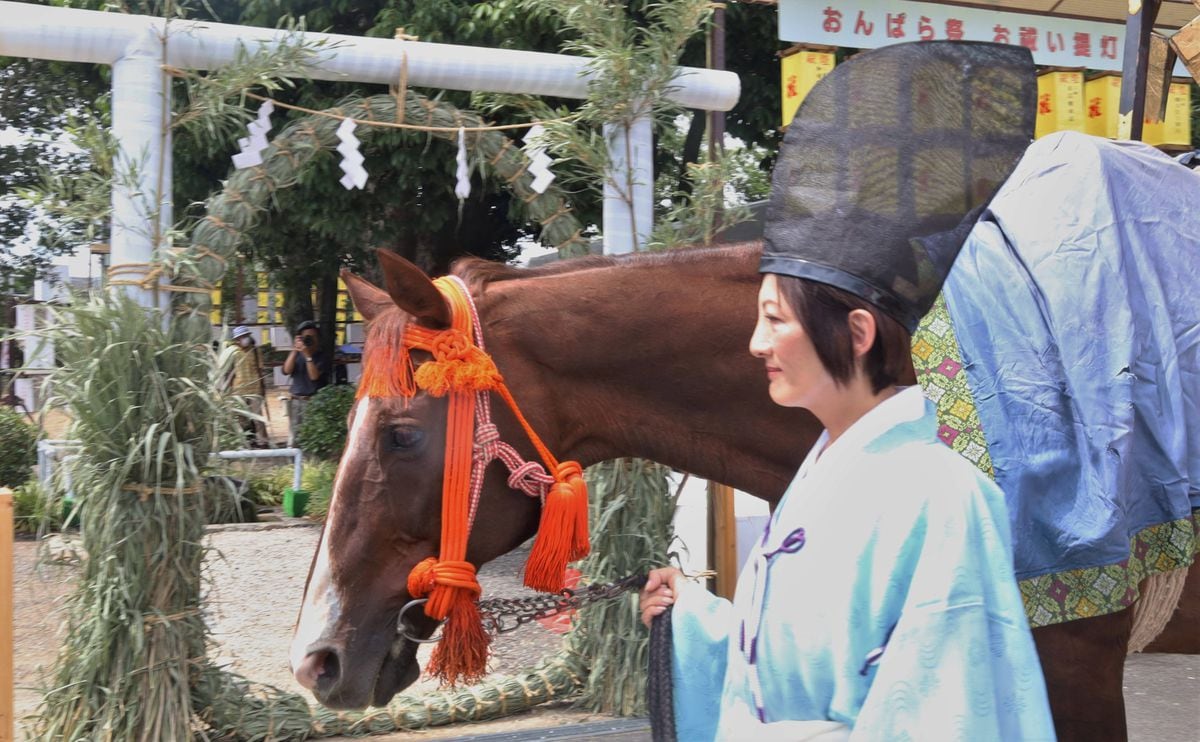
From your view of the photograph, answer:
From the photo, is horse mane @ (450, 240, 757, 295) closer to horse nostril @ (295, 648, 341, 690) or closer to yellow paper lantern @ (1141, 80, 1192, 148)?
horse nostril @ (295, 648, 341, 690)

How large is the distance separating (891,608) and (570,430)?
1258mm

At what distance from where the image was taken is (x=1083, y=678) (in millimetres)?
2113

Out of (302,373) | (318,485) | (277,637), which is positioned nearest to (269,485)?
(318,485)

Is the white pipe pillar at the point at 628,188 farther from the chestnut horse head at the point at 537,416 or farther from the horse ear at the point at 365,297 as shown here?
the horse ear at the point at 365,297

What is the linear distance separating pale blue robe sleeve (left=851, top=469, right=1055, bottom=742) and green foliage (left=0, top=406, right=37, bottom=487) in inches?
402

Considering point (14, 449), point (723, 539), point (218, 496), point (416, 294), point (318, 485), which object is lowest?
point (318, 485)

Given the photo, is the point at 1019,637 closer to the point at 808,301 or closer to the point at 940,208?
the point at 808,301

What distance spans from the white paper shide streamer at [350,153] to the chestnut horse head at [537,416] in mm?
1607

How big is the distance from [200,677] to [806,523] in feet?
10.4

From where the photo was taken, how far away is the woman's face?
1.34m

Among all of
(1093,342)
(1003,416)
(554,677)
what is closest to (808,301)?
(1003,416)

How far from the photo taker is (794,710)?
128 centimetres

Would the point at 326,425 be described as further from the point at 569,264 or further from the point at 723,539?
the point at 569,264

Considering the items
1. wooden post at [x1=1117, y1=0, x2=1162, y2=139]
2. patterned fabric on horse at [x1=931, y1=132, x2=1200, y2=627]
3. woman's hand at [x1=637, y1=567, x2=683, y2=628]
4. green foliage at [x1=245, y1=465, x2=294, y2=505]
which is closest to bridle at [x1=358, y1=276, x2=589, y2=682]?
woman's hand at [x1=637, y1=567, x2=683, y2=628]
